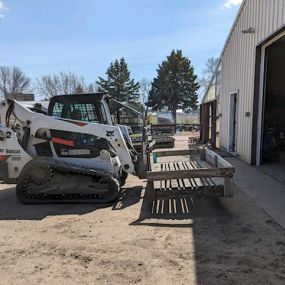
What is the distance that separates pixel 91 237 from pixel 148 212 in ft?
4.44

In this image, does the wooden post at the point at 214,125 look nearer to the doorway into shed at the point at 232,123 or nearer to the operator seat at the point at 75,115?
the doorway into shed at the point at 232,123

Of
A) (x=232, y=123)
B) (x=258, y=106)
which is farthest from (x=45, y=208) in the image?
(x=232, y=123)

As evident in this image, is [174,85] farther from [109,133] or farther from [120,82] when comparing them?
[109,133]

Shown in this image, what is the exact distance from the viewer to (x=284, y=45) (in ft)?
36.6

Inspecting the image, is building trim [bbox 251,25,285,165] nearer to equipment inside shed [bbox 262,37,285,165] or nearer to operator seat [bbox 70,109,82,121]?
equipment inside shed [bbox 262,37,285,165]

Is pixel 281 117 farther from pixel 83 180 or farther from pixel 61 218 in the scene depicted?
pixel 61 218

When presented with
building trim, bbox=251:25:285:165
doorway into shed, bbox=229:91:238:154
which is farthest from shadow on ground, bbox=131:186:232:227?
doorway into shed, bbox=229:91:238:154

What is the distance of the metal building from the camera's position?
9.34m

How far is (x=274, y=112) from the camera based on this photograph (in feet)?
49.2

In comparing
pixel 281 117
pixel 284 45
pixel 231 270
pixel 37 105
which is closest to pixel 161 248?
pixel 231 270

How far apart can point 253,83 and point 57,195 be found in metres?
6.71

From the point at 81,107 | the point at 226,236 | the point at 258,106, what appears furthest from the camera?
the point at 258,106

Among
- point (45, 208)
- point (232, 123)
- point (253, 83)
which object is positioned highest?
point (253, 83)

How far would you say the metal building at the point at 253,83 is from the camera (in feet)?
30.7
